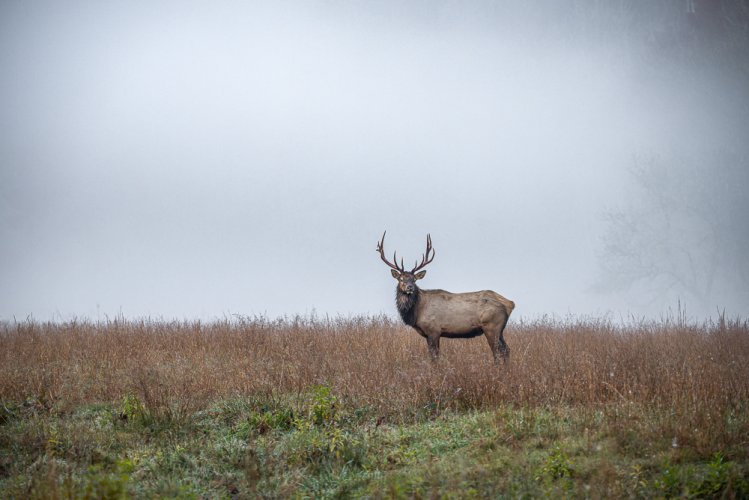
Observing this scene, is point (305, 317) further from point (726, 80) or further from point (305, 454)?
point (726, 80)

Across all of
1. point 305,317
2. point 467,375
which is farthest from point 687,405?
point 305,317

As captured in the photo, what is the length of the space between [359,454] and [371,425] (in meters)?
0.94

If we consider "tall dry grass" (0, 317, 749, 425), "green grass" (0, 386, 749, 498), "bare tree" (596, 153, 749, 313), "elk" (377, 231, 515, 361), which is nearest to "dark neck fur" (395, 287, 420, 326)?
"elk" (377, 231, 515, 361)

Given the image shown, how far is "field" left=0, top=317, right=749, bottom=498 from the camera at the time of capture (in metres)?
5.09

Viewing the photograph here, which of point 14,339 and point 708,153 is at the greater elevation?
point 708,153

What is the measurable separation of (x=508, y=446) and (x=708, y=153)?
134ft

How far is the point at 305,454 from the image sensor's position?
6.05 m

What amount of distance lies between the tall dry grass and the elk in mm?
433

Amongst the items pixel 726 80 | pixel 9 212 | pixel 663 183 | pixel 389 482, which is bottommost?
pixel 389 482

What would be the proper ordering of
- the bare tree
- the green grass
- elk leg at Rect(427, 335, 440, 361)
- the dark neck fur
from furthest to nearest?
the bare tree, the dark neck fur, elk leg at Rect(427, 335, 440, 361), the green grass

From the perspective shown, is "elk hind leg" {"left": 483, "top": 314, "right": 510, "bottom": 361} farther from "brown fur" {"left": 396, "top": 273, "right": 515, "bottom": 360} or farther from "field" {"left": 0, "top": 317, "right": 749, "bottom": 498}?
"field" {"left": 0, "top": 317, "right": 749, "bottom": 498}

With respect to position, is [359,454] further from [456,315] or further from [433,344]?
[456,315]

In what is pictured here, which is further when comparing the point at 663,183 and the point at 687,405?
the point at 663,183

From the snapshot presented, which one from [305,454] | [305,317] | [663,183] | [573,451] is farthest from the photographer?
[663,183]
